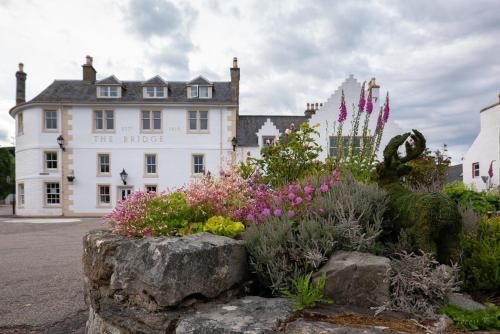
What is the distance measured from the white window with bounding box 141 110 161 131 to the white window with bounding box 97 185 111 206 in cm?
472

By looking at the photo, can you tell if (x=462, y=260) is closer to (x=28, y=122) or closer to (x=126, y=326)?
(x=126, y=326)

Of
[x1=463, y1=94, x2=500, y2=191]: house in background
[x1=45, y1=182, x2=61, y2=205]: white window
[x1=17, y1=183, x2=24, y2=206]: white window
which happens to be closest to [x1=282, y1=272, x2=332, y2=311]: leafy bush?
[x1=463, y1=94, x2=500, y2=191]: house in background

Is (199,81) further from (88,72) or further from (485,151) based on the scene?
(485,151)

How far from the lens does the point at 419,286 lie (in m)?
2.67

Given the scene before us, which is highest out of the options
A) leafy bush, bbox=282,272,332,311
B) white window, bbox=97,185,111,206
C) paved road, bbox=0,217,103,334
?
leafy bush, bbox=282,272,332,311

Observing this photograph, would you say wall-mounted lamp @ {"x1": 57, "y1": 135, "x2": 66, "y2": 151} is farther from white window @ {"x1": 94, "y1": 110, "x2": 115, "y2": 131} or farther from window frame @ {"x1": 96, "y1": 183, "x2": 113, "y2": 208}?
window frame @ {"x1": 96, "y1": 183, "x2": 113, "y2": 208}

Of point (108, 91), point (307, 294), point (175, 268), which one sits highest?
point (108, 91)

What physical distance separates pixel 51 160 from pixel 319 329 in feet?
81.1

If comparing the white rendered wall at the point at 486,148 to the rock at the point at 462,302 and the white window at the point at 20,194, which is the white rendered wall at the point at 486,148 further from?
the white window at the point at 20,194

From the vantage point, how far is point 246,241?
327 centimetres

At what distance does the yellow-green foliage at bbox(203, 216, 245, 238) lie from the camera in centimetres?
355

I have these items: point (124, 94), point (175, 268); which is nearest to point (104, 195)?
point (124, 94)

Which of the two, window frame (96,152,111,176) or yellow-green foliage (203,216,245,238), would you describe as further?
window frame (96,152,111,176)

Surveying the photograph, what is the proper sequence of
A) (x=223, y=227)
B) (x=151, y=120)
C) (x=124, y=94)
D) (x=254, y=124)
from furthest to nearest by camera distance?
(x=254, y=124)
(x=124, y=94)
(x=151, y=120)
(x=223, y=227)
